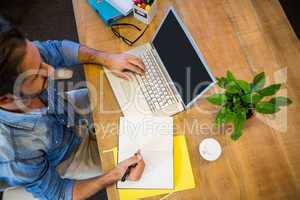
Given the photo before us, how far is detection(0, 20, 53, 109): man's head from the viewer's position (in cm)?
91

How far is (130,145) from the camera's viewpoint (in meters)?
1.17

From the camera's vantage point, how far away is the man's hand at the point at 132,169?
1105 millimetres

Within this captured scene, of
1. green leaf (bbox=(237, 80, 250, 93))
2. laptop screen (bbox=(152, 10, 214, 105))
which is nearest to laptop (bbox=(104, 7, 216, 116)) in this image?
laptop screen (bbox=(152, 10, 214, 105))

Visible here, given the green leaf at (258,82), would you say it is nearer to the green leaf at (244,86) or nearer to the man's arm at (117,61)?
the green leaf at (244,86)

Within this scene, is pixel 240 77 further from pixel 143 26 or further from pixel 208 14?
pixel 143 26

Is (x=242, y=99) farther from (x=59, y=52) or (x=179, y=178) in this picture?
(x=59, y=52)

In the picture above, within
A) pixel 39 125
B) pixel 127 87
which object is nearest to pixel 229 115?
pixel 127 87

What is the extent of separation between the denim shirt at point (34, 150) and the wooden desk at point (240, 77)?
163 millimetres

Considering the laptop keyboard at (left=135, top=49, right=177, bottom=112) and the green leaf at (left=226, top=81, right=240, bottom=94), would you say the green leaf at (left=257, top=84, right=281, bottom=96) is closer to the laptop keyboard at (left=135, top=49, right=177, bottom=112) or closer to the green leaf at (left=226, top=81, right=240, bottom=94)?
the green leaf at (left=226, top=81, right=240, bottom=94)

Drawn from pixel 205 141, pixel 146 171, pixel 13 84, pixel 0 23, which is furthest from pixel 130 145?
Answer: pixel 0 23

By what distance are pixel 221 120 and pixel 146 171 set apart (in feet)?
1.01

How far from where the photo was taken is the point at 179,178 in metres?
1.11

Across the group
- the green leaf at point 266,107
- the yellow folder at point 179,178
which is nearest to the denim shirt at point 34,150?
the yellow folder at point 179,178

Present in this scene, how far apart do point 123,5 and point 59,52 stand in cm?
32
